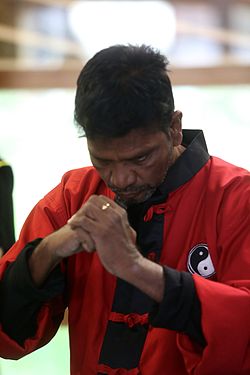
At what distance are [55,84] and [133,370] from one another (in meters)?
2.58

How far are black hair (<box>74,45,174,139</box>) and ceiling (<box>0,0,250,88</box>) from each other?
93.6 inches

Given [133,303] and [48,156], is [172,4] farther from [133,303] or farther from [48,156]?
[133,303]

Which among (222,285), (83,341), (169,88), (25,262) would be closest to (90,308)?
(83,341)

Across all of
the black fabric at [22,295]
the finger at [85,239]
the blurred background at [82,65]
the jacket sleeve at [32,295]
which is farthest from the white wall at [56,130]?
the finger at [85,239]

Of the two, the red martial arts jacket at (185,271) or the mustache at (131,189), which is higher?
the mustache at (131,189)

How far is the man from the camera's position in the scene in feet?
3.96

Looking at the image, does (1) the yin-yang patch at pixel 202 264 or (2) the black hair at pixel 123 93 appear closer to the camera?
(2) the black hair at pixel 123 93

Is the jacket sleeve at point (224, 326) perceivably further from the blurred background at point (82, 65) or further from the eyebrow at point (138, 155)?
the blurred background at point (82, 65)

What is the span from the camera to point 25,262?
1.31 metres

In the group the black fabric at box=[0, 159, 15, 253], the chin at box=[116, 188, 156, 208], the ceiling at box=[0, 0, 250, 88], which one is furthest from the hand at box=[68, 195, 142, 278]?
the ceiling at box=[0, 0, 250, 88]

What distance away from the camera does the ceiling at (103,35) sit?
368 centimetres

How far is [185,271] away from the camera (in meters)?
1.33

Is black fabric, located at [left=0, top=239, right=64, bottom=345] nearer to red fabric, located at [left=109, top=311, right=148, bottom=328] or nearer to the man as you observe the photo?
the man

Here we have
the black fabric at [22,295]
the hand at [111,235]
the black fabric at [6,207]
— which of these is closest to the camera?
the hand at [111,235]
